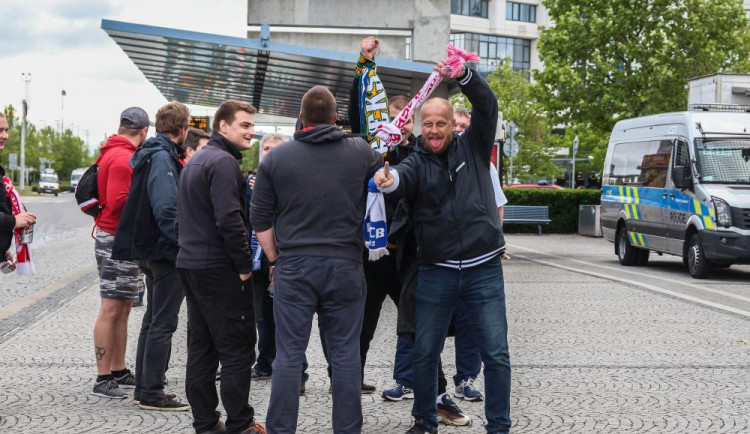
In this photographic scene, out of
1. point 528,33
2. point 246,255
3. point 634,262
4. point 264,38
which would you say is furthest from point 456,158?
point 528,33

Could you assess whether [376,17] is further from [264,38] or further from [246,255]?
[246,255]

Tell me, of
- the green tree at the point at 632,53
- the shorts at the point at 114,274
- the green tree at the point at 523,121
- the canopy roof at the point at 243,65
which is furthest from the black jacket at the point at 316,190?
the green tree at the point at 523,121

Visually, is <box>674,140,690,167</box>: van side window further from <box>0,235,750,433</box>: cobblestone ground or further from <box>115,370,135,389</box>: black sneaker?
<box>115,370,135,389</box>: black sneaker

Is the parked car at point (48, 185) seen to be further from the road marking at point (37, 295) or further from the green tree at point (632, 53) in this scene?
the road marking at point (37, 295)

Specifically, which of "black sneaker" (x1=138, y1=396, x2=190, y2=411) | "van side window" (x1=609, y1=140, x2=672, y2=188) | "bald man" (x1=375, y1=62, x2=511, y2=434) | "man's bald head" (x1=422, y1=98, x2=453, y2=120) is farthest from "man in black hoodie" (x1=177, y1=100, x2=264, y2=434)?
"van side window" (x1=609, y1=140, x2=672, y2=188)

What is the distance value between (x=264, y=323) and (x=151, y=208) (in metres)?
1.50

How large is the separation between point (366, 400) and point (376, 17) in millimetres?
14542

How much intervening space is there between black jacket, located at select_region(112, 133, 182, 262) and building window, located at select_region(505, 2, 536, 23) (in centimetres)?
7841

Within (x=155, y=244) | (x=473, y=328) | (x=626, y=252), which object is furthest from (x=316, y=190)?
(x=626, y=252)

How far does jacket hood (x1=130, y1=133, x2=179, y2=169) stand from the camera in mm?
6086

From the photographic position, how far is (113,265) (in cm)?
636

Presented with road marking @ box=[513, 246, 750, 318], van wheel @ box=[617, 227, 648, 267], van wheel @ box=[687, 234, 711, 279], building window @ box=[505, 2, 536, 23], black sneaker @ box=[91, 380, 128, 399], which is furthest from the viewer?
building window @ box=[505, 2, 536, 23]

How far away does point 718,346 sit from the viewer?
28.1ft

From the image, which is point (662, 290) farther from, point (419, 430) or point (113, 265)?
point (113, 265)
